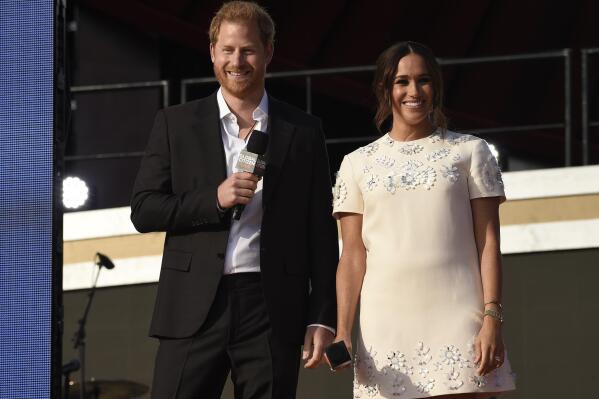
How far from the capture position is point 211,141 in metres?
3.09

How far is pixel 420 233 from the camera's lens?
3.01 meters

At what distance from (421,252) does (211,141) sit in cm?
58

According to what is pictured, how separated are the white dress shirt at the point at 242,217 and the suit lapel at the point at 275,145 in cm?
2

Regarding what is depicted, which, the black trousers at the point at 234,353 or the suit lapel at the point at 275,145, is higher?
the suit lapel at the point at 275,145

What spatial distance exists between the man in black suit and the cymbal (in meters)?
4.13

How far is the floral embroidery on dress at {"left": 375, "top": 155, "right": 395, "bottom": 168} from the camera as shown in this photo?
309 cm

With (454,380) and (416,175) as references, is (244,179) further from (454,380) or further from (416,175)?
(454,380)

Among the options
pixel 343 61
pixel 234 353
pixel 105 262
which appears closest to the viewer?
pixel 234 353

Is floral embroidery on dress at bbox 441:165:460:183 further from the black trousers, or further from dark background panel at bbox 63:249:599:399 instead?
dark background panel at bbox 63:249:599:399

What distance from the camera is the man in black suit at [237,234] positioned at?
295cm

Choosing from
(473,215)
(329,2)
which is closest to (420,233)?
(473,215)

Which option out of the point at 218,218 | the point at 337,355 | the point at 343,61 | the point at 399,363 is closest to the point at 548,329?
the point at 343,61

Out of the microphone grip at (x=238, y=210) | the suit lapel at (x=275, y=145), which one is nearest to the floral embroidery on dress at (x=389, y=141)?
the suit lapel at (x=275, y=145)

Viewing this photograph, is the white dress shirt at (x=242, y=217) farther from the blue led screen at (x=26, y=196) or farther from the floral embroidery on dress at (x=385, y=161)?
the blue led screen at (x=26, y=196)
